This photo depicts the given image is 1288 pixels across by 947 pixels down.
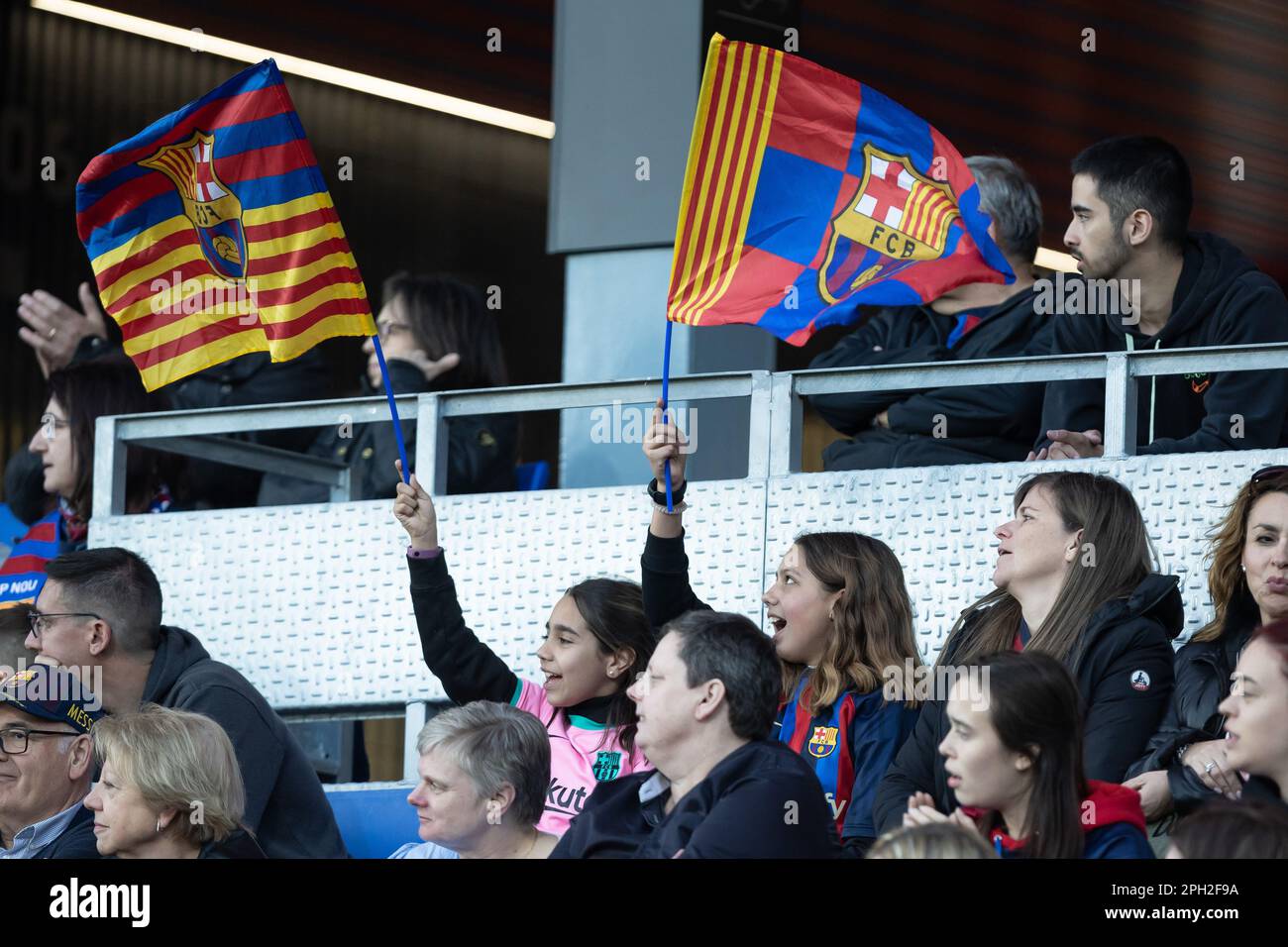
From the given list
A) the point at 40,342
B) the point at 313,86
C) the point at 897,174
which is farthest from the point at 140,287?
the point at 313,86

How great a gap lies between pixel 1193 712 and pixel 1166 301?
158 centimetres

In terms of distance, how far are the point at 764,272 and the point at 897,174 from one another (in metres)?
0.50

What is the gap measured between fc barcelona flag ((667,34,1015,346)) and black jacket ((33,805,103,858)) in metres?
2.18

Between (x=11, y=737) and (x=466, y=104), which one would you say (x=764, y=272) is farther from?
(x=466, y=104)

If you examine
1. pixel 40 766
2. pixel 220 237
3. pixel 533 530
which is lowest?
pixel 40 766

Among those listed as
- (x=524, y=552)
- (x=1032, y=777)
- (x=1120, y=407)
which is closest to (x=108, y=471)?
(x=524, y=552)

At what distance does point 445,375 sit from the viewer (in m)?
8.23

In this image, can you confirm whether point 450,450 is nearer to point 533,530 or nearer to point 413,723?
point 533,530

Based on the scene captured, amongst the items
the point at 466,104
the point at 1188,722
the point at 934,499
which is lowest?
the point at 1188,722

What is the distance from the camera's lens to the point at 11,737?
6.61 m

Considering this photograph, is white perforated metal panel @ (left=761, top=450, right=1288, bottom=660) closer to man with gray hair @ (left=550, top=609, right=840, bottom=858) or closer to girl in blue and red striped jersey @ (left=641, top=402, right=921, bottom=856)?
girl in blue and red striped jersey @ (left=641, top=402, right=921, bottom=856)

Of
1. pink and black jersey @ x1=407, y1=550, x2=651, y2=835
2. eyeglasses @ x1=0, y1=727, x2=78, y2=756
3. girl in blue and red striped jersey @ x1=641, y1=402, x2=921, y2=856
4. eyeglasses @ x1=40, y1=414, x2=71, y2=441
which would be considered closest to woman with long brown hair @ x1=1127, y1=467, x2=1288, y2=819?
girl in blue and red striped jersey @ x1=641, y1=402, x2=921, y2=856

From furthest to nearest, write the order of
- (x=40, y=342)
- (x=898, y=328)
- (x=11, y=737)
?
(x=40, y=342) → (x=898, y=328) → (x=11, y=737)
